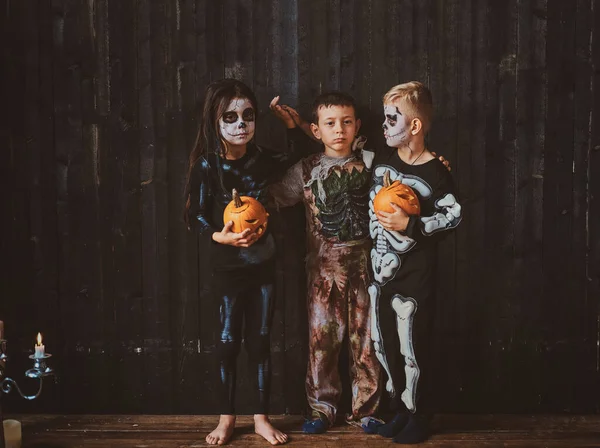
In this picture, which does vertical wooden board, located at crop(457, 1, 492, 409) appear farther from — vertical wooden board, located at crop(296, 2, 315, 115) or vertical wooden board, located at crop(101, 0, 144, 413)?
vertical wooden board, located at crop(101, 0, 144, 413)

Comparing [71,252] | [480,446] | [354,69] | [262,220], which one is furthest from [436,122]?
[71,252]

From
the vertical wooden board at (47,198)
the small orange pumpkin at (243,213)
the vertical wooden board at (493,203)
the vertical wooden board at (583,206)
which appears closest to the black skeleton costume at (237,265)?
the small orange pumpkin at (243,213)

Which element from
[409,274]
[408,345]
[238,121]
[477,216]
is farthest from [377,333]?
[238,121]

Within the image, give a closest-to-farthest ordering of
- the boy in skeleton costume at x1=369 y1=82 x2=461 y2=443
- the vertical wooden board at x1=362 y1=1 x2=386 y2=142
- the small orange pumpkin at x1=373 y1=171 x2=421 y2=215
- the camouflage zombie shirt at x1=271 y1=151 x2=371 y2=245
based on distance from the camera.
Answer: the small orange pumpkin at x1=373 y1=171 x2=421 y2=215 → the boy in skeleton costume at x1=369 y1=82 x2=461 y2=443 → the camouflage zombie shirt at x1=271 y1=151 x2=371 y2=245 → the vertical wooden board at x1=362 y1=1 x2=386 y2=142

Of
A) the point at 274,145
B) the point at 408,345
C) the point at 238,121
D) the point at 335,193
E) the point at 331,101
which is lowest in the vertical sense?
the point at 408,345

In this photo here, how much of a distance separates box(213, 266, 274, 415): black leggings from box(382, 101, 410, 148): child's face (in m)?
0.99

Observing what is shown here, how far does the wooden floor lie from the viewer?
11.8ft

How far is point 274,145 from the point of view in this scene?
3.84 m

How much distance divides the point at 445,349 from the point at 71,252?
2.29m

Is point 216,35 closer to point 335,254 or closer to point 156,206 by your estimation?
point 156,206

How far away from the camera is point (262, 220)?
3559 mm

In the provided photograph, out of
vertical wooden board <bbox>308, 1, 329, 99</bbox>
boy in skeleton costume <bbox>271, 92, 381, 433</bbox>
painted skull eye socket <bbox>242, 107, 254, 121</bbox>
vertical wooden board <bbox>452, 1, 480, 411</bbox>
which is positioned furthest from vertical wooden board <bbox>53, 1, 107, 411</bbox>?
vertical wooden board <bbox>452, 1, 480, 411</bbox>

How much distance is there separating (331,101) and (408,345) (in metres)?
1.39

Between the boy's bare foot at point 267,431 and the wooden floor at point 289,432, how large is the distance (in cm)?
4
